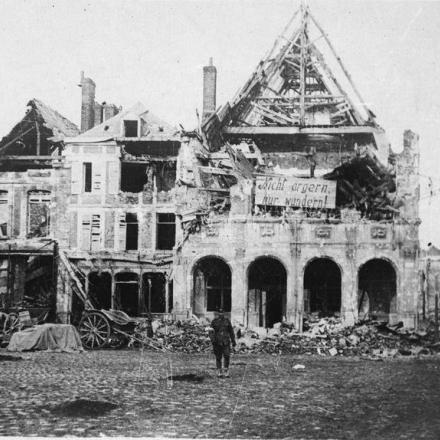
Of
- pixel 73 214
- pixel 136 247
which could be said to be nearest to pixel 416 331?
pixel 136 247

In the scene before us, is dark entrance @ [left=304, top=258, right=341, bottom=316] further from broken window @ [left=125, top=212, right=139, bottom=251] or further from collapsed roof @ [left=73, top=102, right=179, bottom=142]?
collapsed roof @ [left=73, top=102, right=179, bottom=142]

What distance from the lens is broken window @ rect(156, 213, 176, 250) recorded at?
121 feet

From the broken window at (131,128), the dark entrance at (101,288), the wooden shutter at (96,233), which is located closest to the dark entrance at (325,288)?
the dark entrance at (101,288)

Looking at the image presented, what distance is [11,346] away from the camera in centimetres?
2550

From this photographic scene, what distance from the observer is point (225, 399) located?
13.5 m

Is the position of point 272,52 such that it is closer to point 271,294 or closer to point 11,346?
point 271,294

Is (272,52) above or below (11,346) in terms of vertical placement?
above

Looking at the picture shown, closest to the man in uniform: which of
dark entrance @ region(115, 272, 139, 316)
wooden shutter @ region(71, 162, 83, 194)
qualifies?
dark entrance @ region(115, 272, 139, 316)

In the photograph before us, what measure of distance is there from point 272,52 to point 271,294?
Result: 14.3 m

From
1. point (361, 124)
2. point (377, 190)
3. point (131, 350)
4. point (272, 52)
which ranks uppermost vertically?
point (272, 52)

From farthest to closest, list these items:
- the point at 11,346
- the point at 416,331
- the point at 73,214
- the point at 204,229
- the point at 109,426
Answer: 1. the point at 73,214
2. the point at 204,229
3. the point at 416,331
4. the point at 11,346
5. the point at 109,426

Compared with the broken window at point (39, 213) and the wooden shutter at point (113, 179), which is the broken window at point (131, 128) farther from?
the broken window at point (39, 213)

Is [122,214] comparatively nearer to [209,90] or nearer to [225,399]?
[209,90]

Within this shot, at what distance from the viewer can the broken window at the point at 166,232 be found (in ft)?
121
